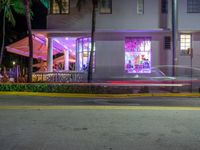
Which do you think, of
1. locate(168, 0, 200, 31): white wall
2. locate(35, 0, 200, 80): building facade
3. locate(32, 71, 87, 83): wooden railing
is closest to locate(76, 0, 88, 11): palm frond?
locate(35, 0, 200, 80): building facade

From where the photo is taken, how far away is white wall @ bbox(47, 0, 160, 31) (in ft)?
94.1

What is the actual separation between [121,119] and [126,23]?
1911 cm

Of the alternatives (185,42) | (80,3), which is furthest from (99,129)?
(185,42)

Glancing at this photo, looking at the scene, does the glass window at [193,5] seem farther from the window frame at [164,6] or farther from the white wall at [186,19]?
the window frame at [164,6]

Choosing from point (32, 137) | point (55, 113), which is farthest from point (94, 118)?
point (32, 137)

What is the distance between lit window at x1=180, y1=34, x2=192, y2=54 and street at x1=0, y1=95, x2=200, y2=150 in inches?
694

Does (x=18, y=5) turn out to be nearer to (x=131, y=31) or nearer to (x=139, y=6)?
(x=131, y=31)

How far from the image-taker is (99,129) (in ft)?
29.4

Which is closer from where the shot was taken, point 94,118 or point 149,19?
point 94,118

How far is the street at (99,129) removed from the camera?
7.66 meters

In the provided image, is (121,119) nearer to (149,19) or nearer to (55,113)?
(55,113)

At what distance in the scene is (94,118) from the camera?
10344mm

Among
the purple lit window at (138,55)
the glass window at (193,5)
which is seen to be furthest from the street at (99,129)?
the glass window at (193,5)

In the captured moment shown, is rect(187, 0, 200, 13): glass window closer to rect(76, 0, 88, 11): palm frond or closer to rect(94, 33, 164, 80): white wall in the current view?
rect(94, 33, 164, 80): white wall
